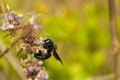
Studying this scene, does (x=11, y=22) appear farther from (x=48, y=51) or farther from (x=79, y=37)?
(x=79, y=37)

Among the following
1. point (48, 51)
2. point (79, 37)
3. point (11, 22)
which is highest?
point (11, 22)

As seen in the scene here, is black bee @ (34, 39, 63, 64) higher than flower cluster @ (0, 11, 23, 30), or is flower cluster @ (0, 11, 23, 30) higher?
flower cluster @ (0, 11, 23, 30)

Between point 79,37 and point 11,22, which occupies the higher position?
point 11,22

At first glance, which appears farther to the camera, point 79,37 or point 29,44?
point 79,37

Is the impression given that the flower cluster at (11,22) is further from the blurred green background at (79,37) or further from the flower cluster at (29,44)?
the blurred green background at (79,37)

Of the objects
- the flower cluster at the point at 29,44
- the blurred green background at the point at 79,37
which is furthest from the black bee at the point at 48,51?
the blurred green background at the point at 79,37

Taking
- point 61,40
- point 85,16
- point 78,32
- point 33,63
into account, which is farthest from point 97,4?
point 33,63

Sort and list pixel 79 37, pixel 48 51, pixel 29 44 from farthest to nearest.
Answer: pixel 79 37
pixel 48 51
pixel 29 44

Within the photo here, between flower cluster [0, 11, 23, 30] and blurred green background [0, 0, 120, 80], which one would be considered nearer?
flower cluster [0, 11, 23, 30]

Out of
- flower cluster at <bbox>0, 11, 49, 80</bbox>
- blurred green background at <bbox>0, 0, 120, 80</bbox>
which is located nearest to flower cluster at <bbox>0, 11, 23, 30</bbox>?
flower cluster at <bbox>0, 11, 49, 80</bbox>

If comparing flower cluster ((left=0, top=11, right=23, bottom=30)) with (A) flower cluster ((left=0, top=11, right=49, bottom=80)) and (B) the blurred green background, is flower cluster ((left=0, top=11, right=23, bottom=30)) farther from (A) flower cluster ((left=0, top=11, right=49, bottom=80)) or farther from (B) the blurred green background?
(B) the blurred green background

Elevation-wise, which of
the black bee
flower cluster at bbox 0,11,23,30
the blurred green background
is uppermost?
flower cluster at bbox 0,11,23,30

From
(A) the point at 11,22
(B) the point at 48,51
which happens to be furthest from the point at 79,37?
(A) the point at 11,22
